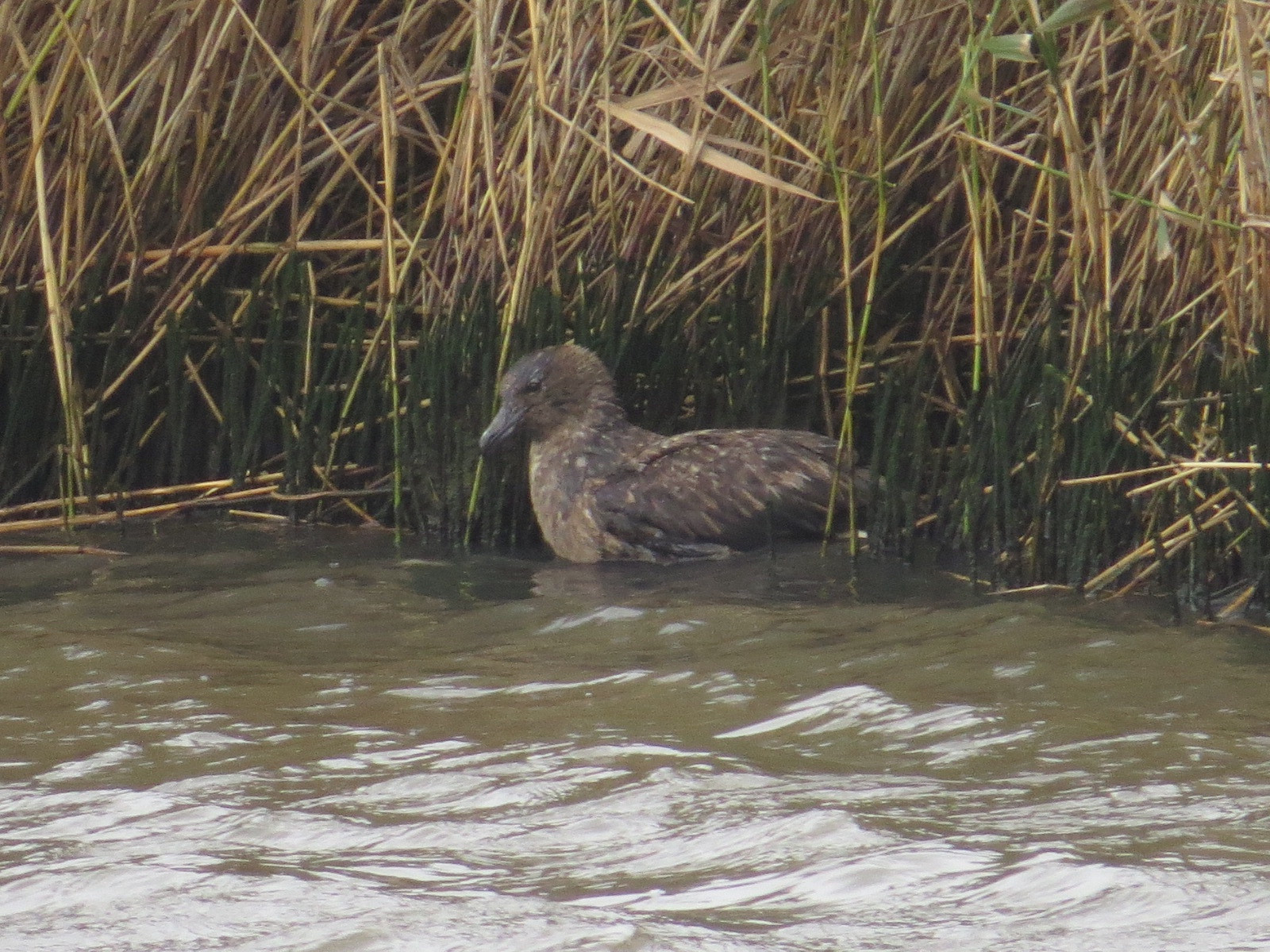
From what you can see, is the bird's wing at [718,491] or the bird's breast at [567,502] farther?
the bird's breast at [567,502]

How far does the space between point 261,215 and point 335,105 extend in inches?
17.6

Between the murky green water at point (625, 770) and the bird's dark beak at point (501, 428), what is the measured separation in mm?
610

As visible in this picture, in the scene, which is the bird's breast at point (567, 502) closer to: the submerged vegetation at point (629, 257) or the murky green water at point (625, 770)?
the submerged vegetation at point (629, 257)

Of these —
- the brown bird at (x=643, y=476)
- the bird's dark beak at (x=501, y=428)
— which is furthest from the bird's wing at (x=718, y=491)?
the bird's dark beak at (x=501, y=428)

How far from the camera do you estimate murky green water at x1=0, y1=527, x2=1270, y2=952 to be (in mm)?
2645

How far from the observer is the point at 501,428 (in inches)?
233

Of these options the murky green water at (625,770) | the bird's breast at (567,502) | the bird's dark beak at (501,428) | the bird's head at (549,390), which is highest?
the bird's head at (549,390)

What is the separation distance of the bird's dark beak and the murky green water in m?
0.61

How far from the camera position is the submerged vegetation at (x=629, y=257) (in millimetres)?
4859

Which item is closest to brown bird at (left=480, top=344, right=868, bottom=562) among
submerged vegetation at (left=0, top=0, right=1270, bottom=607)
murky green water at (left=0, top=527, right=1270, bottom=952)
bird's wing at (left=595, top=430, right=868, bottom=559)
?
bird's wing at (left=595, top=430, right=868, bottom=559)

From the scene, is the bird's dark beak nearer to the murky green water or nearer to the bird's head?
the bird's head

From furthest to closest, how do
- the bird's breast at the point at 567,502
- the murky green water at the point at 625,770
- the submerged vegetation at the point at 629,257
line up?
the bird's breast at the point at 567,502
the submerged vegetation at the point at 629,257
the murky green water at the point at 625,770

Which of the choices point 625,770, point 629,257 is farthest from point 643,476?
point 625,770

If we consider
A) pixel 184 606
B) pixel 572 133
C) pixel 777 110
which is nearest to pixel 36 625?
pixel 184 606
